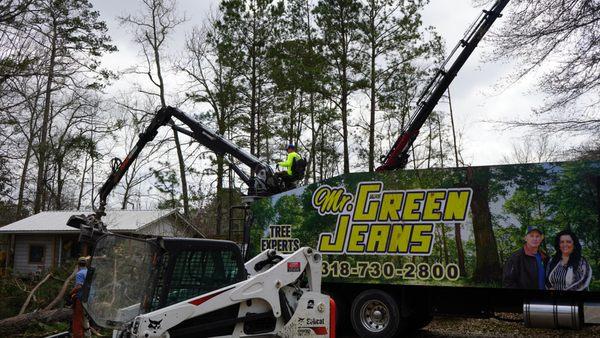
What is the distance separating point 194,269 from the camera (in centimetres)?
629

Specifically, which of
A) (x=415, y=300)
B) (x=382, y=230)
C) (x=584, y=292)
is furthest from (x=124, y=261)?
(x=584, y=292)

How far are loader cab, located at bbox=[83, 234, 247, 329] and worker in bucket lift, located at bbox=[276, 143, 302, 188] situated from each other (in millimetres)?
6497

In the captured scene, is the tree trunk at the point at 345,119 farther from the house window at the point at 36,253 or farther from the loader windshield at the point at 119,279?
the loader windshield at the point at 119,279

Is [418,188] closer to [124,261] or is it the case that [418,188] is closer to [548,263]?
[548,263]

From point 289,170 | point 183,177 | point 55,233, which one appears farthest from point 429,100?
point 55,233

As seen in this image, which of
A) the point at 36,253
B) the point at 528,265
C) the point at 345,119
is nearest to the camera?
the point at 528,265

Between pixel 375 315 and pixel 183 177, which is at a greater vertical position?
pixel 183 177

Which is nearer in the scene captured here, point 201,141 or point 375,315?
point 375,315

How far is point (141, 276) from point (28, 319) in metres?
6.49

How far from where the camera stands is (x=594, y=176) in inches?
369

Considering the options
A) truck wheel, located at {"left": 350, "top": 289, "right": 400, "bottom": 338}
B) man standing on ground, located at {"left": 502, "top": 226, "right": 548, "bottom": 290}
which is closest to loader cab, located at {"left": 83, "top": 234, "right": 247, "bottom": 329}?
truck wheel, located at {"left": 350, "top": 289, "right": 400, "bottom": 338}

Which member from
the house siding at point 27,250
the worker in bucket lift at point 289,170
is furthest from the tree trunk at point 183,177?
the worker in bucket lift at point 289,170

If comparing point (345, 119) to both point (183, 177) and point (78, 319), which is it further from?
point (78, 319)

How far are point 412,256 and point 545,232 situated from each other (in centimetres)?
237
